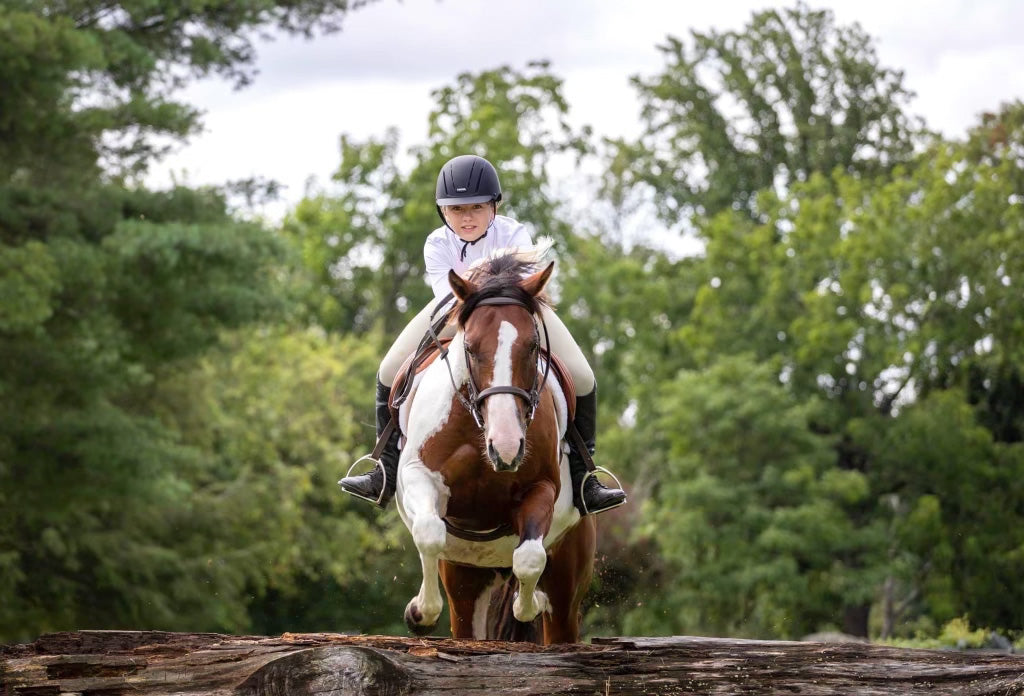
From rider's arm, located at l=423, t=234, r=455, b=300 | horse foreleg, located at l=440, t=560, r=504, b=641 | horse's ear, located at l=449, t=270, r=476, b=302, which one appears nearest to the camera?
horse's ear, located at l=449, t=270, r=476, b=302

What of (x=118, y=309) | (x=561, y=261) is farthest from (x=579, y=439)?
(x=561, y=261)

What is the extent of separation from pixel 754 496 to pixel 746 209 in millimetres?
14402

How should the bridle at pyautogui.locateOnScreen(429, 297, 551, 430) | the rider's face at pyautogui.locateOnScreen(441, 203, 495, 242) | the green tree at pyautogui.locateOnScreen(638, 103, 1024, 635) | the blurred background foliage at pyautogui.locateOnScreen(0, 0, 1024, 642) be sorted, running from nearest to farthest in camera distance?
the bridle at pyautogui.locateOnScreen(429, 297, 551, 430)
the rider's face at pyautogui.locateOnScreen(441, 203, 495, 242)
the blurred background foliage at pyautogui.locateOnScreen(0, 0, 1024, 642)
the green tree at pyautogui.locateOnScreen(638, 103, 1024, 635)

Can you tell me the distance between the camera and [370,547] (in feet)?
129

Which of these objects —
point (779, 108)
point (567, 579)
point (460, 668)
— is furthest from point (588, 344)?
point (460, 668)

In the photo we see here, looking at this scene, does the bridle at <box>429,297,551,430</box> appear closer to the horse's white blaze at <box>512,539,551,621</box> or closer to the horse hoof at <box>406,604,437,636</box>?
the horse's white blaze at <box>512,539,551,621</box>

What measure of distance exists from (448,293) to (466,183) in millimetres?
612

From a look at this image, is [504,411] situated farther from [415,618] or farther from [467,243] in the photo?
[467,243]

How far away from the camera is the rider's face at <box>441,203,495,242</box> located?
8281mm

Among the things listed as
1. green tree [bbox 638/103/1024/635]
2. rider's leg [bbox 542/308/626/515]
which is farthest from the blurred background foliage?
rider's leg [bbox 542/308/626/515]

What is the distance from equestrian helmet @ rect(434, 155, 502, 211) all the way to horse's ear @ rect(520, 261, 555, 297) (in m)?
0.81

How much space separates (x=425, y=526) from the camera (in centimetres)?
724

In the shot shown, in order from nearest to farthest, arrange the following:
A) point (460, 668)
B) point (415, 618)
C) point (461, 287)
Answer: point (460, 668) → point (461, 287) → point (415, 618)

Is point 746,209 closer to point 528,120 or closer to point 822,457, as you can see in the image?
point 528,120
